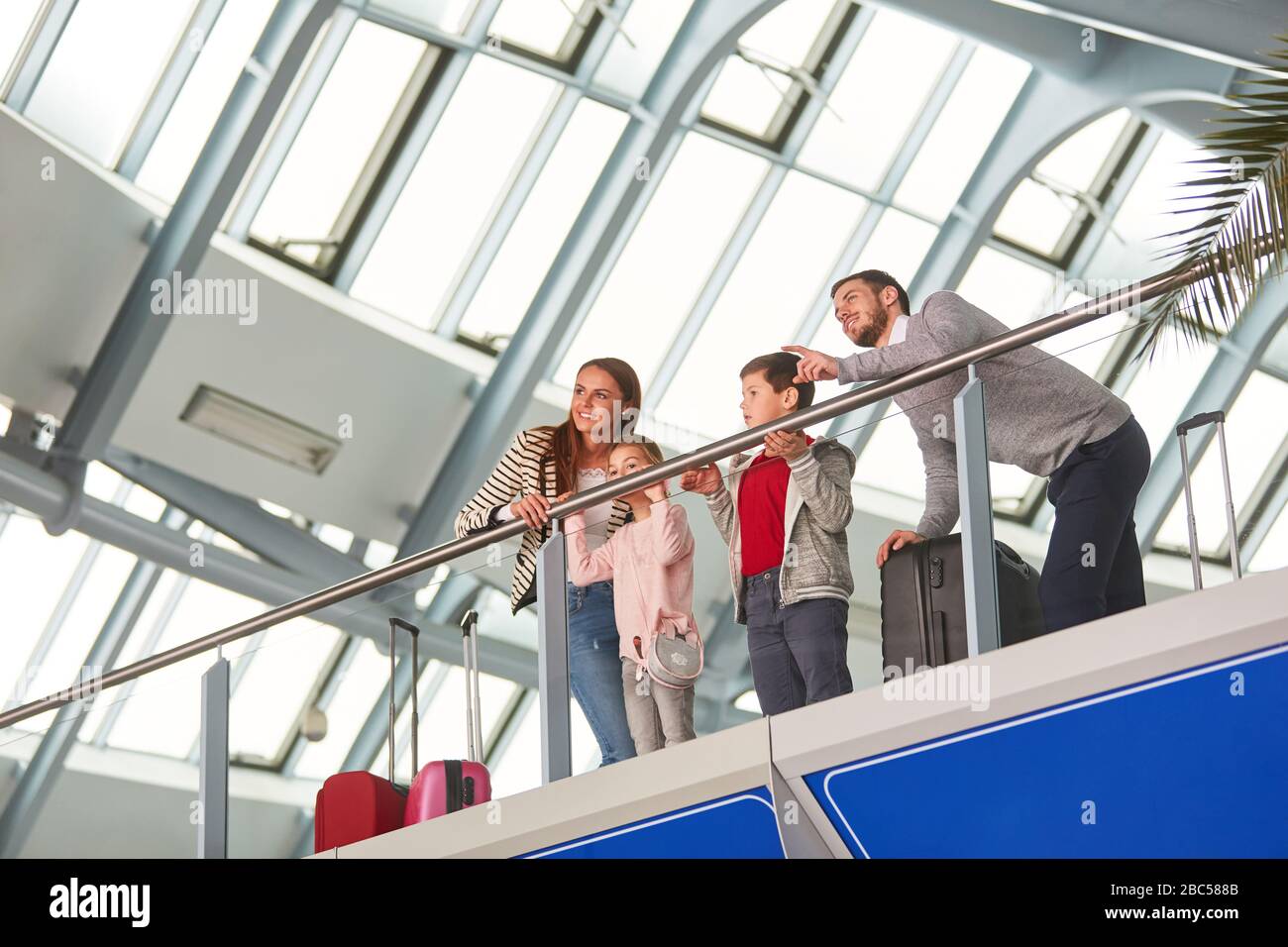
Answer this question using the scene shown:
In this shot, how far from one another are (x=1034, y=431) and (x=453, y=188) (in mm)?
9254

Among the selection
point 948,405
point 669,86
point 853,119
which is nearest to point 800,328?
point 853,119

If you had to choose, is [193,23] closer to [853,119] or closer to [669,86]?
[669,86]

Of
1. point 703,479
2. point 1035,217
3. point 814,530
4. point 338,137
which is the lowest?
point 814,530

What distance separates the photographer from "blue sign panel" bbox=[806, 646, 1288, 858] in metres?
4.93

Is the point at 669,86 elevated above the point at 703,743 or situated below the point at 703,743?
above

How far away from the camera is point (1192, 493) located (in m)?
4.81

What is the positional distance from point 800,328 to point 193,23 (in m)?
5.88

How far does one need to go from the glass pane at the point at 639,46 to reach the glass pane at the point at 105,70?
314cm

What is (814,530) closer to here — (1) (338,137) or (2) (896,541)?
(2) (896,541)

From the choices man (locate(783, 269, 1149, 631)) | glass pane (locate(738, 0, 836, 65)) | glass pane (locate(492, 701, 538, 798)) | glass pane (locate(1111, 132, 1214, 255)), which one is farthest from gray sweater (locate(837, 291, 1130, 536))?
glass pane (locate(1111, 132, 1214, 255))

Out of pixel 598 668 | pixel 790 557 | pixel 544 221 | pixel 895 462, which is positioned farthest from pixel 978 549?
pixel 544 221

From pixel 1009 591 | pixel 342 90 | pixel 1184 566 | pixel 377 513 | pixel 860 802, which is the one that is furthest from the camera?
pixel 377 513

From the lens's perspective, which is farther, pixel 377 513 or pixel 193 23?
pixel 377 513

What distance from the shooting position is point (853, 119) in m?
15.0
